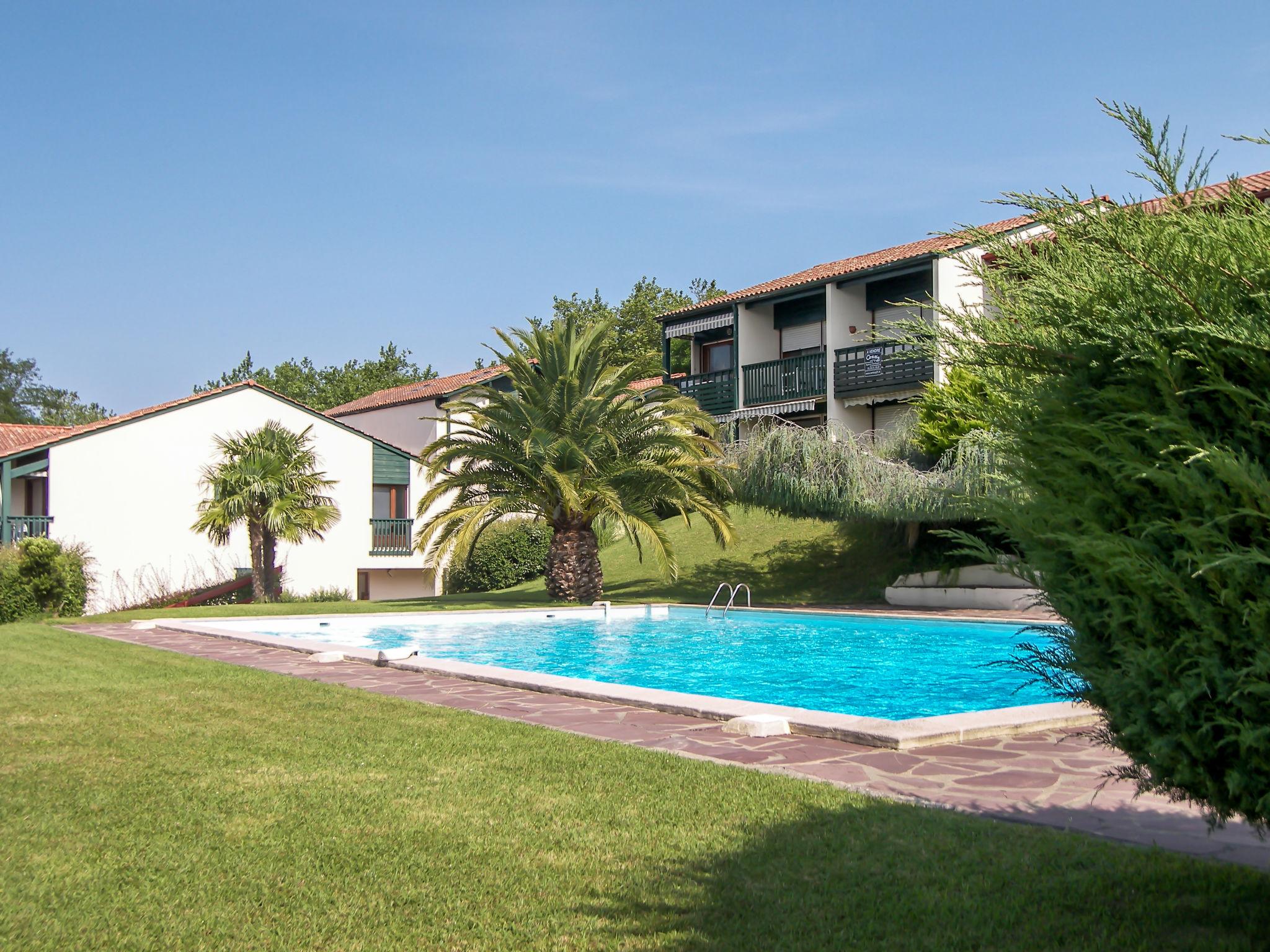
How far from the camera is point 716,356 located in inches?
1491

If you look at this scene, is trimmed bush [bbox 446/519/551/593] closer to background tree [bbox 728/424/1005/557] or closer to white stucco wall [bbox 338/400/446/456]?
white stucco wall [bbox 338/400/446/456]

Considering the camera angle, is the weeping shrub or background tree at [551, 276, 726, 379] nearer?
the weeping shrub

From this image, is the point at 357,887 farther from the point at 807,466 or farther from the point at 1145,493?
the point at 807,466

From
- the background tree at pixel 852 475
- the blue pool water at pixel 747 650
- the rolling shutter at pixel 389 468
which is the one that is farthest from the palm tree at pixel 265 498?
the background tree at pixel 852 475

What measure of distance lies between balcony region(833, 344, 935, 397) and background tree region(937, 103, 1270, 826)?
2525 cm

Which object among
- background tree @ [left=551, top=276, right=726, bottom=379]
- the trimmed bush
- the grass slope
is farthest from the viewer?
background tree @ [left=551, top=276, right=726, bottom=379]

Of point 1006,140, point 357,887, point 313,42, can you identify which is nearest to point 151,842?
point 357,887

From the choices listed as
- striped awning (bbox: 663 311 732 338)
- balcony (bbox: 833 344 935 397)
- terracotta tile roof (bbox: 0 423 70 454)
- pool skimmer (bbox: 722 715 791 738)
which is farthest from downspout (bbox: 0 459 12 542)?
pool skimmer (bbox: 722 715 791 738)

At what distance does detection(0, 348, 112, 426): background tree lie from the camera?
283 feet

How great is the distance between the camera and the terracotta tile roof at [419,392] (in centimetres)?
4384

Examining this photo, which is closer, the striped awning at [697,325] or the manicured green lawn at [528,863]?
the manicured green lawn at [528,863]

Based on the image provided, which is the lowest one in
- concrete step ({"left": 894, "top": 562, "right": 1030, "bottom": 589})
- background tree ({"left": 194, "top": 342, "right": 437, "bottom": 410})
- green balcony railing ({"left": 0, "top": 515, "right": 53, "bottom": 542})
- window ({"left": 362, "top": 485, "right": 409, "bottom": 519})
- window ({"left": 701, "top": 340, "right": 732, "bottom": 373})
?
concrete step ({"left": 894, "top": 562, "right": 1030, "bottom": 589})

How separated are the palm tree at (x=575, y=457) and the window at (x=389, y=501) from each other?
15.7 m

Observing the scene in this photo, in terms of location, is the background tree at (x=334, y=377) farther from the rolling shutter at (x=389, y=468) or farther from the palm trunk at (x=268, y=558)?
the palm trunk at (x=268, y=558)
